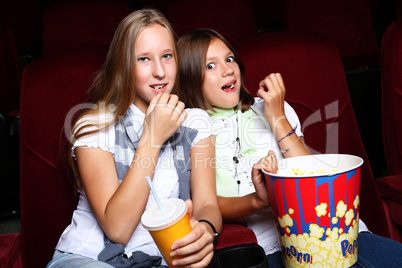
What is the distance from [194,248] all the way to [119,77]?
0.55 metres

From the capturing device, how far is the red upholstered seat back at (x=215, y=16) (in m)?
2.24

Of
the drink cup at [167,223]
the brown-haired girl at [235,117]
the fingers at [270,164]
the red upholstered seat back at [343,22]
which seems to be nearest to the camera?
the drink cup at [167,223]

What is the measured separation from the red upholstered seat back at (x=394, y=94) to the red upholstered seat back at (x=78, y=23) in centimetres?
137

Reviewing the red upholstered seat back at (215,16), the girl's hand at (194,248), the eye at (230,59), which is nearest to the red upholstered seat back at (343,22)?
the red upholstered seat back at (215,16)

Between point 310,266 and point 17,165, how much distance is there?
143 cm

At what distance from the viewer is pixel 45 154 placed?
121 centimetres

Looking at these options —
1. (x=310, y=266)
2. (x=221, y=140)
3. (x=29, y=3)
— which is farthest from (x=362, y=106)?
(x=29, y=3)

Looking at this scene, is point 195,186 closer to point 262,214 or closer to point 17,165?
point 262,214

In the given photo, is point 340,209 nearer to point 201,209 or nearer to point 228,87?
point 201,209

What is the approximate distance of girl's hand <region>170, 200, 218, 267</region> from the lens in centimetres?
77

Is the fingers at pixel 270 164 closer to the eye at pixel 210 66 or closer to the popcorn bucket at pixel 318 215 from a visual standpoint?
the popcorn bucket at pixel 318 215

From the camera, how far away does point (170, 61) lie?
1.16 metres

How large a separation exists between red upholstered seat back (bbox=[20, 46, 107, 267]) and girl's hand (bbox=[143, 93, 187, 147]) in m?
0.31

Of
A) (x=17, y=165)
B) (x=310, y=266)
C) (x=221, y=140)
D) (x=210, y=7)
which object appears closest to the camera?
(x=310, y=266)
